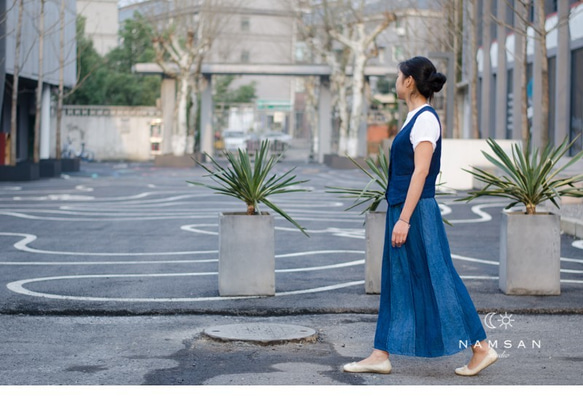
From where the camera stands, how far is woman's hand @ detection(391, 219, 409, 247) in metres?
6.46

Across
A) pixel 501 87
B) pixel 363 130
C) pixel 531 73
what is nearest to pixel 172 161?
pixel 363 130

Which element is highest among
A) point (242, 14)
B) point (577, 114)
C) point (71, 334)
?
point (242, 14)

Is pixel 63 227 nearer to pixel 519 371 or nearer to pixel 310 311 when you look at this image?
pixel 310 311

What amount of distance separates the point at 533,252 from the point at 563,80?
22.0 metres

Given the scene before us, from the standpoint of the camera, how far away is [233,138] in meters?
61.8

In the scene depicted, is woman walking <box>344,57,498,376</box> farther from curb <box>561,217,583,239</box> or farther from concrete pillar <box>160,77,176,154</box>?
concrete pillar <box>160,77,176,154</box>

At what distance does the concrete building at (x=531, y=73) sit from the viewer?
30.2 m

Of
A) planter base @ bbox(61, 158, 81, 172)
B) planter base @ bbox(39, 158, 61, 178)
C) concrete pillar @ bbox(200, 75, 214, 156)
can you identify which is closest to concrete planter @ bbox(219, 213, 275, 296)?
planter base @ bbox(39, 158, 61, 178)

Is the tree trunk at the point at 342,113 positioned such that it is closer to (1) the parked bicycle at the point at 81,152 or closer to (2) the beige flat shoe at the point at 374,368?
(1) the parked bicycle at the point at 81,152

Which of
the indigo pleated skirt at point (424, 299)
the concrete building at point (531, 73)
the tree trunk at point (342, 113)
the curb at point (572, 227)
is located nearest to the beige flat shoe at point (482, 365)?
the indigo pleated skirt at point (424, 299)

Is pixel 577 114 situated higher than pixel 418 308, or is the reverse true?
pixel 577 114

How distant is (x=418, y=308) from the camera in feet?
21.4
